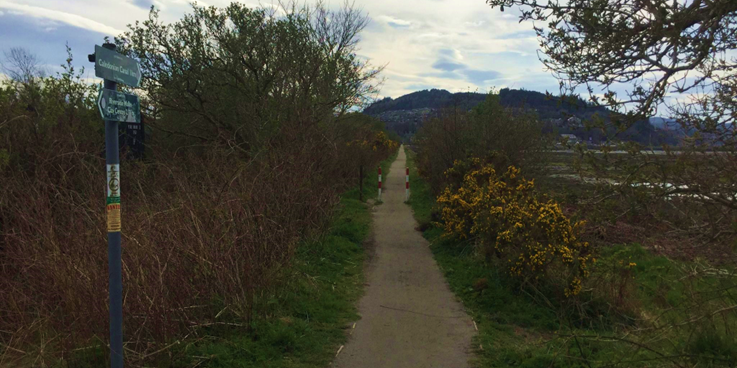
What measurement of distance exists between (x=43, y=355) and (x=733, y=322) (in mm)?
6402

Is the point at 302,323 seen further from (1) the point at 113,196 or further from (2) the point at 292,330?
(1) the point at 113,196

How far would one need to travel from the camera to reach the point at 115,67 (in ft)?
10.5

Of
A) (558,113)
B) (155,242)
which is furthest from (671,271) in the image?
(155,242)

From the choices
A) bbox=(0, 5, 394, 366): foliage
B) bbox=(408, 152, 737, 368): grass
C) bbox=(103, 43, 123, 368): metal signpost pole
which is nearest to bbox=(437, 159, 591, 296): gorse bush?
bbox=(408, 152, 737, 368): grass

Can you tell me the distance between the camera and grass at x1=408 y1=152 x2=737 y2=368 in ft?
13.5

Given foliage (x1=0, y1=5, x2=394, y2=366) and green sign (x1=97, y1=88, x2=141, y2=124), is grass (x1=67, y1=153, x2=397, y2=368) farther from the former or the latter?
green sign (x1=97, y1=88, x2=141, y2=124)

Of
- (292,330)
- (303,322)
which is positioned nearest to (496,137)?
(303,322)

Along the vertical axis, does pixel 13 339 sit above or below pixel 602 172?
below

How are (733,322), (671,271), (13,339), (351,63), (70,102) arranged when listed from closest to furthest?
1. (13,339)
2. (733,322)
3. (671,271)
4. (70,102)
5. (351,63)

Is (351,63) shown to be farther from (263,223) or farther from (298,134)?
(263,223)

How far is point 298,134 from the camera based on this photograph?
10242 mm

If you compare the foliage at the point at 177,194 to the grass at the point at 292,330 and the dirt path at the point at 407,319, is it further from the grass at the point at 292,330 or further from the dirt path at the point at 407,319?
the dirt path at the point at 407,319

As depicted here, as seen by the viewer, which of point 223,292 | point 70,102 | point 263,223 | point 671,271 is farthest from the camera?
point 70,102

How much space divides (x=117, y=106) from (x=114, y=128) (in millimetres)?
147
